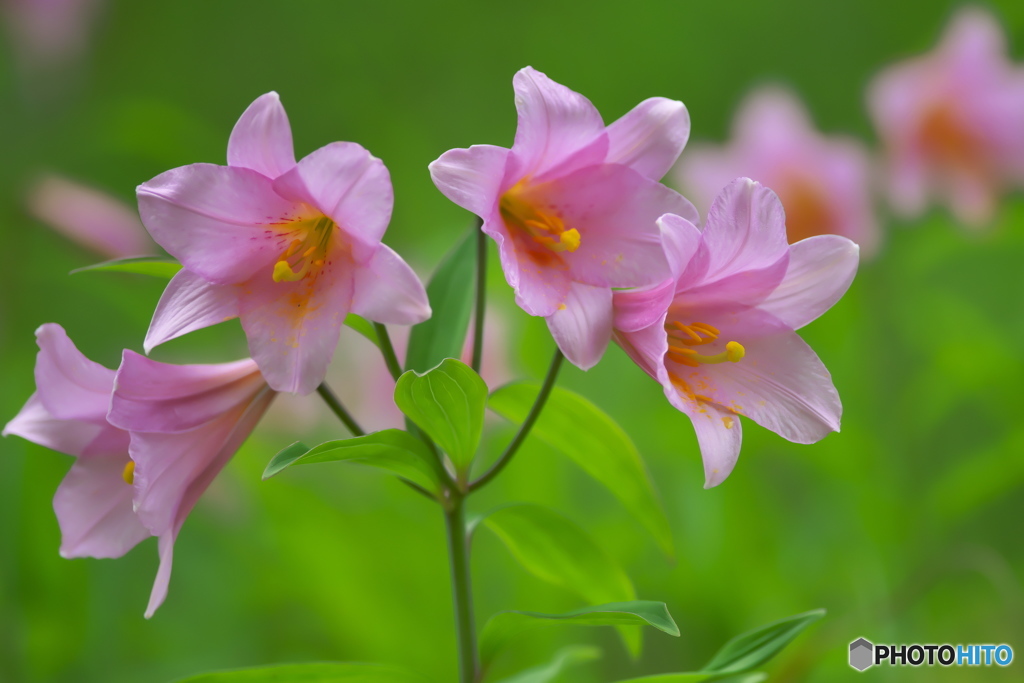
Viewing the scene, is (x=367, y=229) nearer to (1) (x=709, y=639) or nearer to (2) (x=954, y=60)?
(1) (x=709, y=639)

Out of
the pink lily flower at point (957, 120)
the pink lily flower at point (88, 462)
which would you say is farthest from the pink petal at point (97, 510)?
the pink lily flower at point (957, 120)

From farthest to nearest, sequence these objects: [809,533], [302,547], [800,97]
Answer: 1. [800,97]
2. [809,533]
3. [302,547]

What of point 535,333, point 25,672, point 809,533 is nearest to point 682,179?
point 535,333

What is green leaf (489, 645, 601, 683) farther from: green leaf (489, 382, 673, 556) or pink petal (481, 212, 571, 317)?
pink petal (481, 212, 571, 317)

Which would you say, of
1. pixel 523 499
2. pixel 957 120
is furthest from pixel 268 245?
pixel 957 120

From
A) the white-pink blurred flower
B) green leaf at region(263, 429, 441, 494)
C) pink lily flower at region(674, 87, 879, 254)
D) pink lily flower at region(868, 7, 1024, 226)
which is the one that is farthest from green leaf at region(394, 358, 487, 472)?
pink lily flower at region(868, 7, 1024, 226)

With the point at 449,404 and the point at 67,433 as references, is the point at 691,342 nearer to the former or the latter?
the point at 449,404
